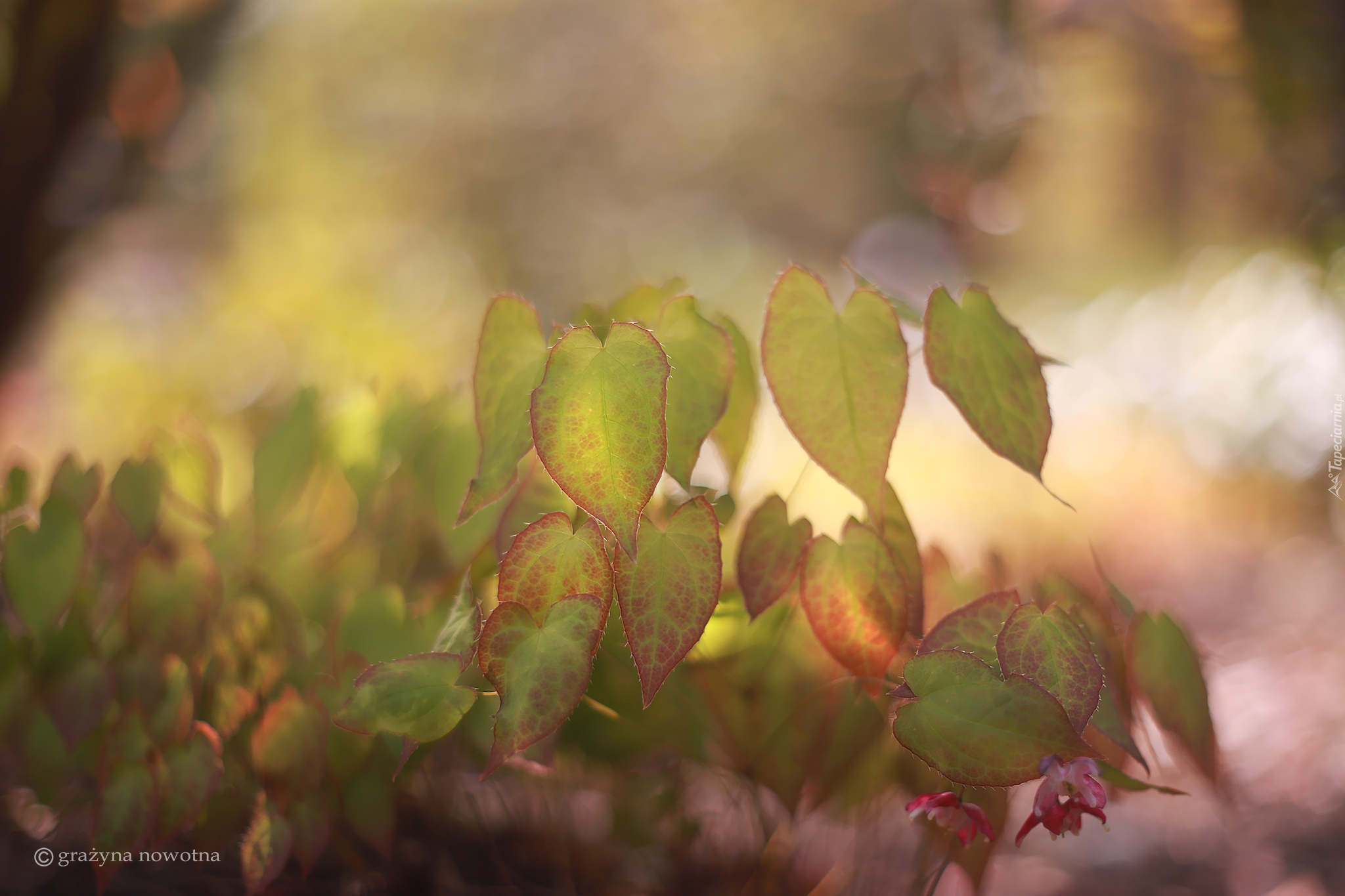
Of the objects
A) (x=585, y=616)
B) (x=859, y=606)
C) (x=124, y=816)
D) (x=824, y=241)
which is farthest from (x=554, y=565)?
(x=824, y=241)

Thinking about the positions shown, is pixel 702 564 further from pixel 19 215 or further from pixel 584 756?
pixel 19 215

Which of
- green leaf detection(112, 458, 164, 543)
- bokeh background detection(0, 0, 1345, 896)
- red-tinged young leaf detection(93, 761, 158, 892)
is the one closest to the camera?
red-tinged young leaf detection(93, 761, 158, 892)

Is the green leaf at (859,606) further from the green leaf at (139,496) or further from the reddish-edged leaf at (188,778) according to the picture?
the green leaf at (139,496)

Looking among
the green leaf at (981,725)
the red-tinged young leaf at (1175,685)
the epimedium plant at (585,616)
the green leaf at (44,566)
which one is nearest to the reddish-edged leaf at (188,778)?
the epimedium plant at (585,616)

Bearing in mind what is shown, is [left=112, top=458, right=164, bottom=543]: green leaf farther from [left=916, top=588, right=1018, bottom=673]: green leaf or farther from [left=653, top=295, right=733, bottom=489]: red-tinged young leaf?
[left=916, top=588, right=1018, bottom=673]: green leaf

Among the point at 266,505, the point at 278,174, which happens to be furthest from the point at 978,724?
the point at 278,174

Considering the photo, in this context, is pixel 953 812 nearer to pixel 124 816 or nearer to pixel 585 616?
pixel 585 616

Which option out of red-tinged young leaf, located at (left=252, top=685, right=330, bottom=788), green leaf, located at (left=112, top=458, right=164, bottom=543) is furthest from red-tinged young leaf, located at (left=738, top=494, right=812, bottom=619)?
green leaf, located at (left=112, top=458, right=164, bottom=543)
